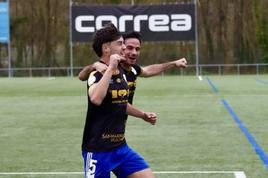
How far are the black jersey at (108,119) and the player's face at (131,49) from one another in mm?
948

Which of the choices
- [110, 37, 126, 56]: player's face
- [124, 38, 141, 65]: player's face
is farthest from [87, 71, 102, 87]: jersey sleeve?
[124, 38, 141, 65]: player's face

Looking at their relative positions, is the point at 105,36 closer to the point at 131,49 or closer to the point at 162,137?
the point at 131,49

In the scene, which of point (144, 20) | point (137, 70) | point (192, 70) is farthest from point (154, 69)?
point (192, 70)

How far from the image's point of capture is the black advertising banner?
144ft

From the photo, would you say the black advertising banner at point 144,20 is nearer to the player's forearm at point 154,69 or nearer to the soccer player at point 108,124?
the player's forearm at point 154,69

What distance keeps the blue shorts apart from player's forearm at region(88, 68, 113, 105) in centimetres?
49

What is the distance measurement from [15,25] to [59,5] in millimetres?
4291

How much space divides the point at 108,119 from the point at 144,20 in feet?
127

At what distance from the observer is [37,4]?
194ft

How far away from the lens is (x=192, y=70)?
163 ft

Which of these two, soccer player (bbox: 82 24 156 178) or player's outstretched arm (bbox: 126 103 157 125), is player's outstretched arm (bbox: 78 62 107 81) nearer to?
soccer player (bbox: 82 24 156 178)

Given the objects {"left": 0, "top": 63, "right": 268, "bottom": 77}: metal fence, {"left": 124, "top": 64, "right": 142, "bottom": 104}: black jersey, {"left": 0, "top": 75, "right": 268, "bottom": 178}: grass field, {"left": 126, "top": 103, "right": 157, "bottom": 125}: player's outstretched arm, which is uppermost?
{"left": 124, "top": 64, "right": 142, "bottom": 104}: black jersey

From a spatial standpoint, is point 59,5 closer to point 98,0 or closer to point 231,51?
point 98,0

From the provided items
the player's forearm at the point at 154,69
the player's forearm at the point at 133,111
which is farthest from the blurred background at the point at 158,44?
the player's forearm at the point at 133,111
